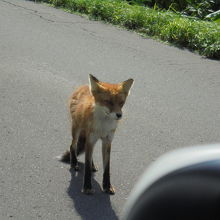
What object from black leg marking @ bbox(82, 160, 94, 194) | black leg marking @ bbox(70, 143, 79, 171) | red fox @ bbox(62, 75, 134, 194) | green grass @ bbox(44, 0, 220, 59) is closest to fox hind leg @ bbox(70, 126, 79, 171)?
black leg marking @ bbox(70, 143, 79, 171)

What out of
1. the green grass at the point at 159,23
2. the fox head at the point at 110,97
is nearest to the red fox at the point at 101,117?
the fox head at the point at 110,97

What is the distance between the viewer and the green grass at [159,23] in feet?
33.5

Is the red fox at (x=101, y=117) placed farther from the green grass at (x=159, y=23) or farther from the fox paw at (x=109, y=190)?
the green grass at (x=159, y=23)

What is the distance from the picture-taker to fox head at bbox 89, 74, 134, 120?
4207 millimetres

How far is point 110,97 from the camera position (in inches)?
168

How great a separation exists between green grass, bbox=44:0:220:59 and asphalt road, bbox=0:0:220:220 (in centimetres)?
36

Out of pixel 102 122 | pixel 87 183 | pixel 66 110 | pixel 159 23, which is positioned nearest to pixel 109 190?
pixel 87 183

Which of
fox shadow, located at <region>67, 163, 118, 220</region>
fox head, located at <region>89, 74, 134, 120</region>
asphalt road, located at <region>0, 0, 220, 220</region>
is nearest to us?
fox shadow, located at <region>67, 163, 118, 220</region>

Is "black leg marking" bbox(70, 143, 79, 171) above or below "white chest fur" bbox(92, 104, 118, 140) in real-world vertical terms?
below

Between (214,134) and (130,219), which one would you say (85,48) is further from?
(130,219)

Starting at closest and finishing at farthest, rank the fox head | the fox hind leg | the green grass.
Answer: the fox head, the fox hind leg, the green grass

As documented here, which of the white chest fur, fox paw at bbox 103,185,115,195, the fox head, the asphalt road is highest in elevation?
the fox head

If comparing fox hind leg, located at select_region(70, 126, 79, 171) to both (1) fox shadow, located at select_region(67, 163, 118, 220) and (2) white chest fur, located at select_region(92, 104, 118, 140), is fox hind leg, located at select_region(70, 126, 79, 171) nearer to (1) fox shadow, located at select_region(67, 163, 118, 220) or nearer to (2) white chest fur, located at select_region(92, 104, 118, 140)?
(1) fox shadow, located at select_region(67, 163, 118, 220)

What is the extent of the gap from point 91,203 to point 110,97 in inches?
34.6
